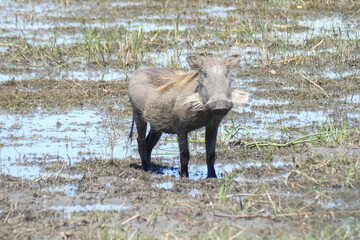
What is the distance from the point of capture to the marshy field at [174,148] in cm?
399

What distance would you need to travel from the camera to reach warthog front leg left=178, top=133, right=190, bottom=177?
16.9ft

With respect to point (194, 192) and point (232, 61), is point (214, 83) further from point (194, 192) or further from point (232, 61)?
point (194, 192)

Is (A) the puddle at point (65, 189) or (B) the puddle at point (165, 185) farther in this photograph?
(B) the puddle at point (165, 185)

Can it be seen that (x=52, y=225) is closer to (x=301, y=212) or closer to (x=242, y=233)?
(x=242, y=233)

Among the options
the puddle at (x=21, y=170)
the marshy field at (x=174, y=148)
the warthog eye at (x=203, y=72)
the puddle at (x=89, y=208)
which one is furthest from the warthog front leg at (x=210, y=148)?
the puddle at (x=21, y=170)

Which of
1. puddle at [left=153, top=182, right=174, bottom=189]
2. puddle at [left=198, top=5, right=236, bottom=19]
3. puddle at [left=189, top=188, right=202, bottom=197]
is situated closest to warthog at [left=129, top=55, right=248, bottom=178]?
puddle at [left=153, top=182, right=174, bottom=189]

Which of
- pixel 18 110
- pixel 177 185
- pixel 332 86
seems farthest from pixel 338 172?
pixel 18 110

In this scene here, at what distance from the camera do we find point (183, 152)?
5.21 m

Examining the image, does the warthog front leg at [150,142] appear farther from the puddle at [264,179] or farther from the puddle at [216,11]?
the puddle at [216,11]

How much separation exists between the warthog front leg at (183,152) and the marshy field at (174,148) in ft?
0.53

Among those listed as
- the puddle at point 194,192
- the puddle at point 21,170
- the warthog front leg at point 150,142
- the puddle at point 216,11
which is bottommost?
the puddle at point 216,11

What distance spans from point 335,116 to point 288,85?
155 centimetres

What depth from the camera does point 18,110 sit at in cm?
746

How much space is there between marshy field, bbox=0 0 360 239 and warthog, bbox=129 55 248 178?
0.21 metres
